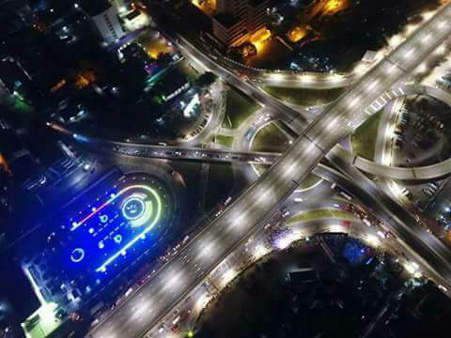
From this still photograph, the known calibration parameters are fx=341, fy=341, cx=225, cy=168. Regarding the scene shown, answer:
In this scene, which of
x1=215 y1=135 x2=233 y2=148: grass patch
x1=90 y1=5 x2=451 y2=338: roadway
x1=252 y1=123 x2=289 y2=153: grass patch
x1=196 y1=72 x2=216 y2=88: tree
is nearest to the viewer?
x1=90 y1=5 x2=451 y2=338: roadway

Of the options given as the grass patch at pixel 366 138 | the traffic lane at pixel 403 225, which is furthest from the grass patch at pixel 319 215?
the grass patch at pixel 366 138

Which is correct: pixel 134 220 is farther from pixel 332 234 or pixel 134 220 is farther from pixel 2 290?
pixel 332 234

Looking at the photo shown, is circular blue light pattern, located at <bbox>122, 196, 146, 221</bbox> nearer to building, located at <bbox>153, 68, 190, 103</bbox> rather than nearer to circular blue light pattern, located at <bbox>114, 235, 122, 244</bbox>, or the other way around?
circular blue light pattern, located at <bbox>114, 235, 122, 244</bbox>

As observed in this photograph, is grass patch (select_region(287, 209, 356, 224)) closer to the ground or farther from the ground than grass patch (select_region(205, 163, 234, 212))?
closer to the ground

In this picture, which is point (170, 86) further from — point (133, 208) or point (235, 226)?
point (235, 226)

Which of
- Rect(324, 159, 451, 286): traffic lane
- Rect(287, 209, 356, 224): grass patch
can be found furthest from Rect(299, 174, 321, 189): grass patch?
Rect(287, 209, 356, 224): grass patch

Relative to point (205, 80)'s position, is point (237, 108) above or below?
below

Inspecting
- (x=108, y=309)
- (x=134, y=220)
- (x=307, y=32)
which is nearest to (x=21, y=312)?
(x=108, y=309)

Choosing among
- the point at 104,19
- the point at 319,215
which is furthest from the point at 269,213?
the point at 104,19
